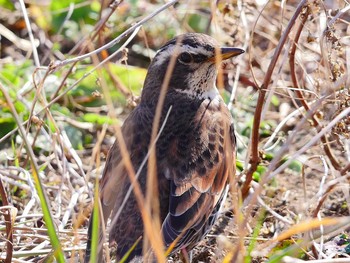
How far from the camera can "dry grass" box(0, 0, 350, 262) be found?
5031mm

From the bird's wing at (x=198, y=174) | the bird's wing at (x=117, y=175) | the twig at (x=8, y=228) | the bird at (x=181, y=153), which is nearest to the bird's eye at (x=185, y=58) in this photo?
the bird at (x=181, y=153)

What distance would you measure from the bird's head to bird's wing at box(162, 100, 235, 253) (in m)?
0.20

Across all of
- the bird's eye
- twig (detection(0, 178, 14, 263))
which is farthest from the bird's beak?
twig (detection(0, 178, 14, 263))

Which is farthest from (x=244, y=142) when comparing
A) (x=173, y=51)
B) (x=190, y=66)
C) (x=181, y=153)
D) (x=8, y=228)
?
(x=8, y=228)

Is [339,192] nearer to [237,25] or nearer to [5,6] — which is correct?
[237,25]

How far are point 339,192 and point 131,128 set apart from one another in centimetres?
197

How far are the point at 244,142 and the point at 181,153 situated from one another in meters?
→ 1.63

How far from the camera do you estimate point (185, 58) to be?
561 centimetres

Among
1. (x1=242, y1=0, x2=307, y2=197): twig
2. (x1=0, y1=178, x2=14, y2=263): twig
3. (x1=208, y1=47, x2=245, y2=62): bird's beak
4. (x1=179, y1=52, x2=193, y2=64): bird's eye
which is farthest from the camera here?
(x1=179, y1=52, x2=193, y2=64): bird's eye

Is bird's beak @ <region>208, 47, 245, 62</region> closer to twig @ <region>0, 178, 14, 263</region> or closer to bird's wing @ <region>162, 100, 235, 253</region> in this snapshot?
bird's wing @ <region>162, 100, 235, 253</region>

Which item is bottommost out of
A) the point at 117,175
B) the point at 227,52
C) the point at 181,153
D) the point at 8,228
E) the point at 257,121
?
the point at 8,228

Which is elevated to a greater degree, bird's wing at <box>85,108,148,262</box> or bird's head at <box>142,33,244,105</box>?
bird's head at <box>142,33,244,105</box>

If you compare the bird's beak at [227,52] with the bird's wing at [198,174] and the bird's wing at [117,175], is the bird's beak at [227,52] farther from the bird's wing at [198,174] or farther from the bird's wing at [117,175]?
the bird's wing at [117,175]

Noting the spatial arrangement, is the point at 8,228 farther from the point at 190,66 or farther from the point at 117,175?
the point at 190,66
